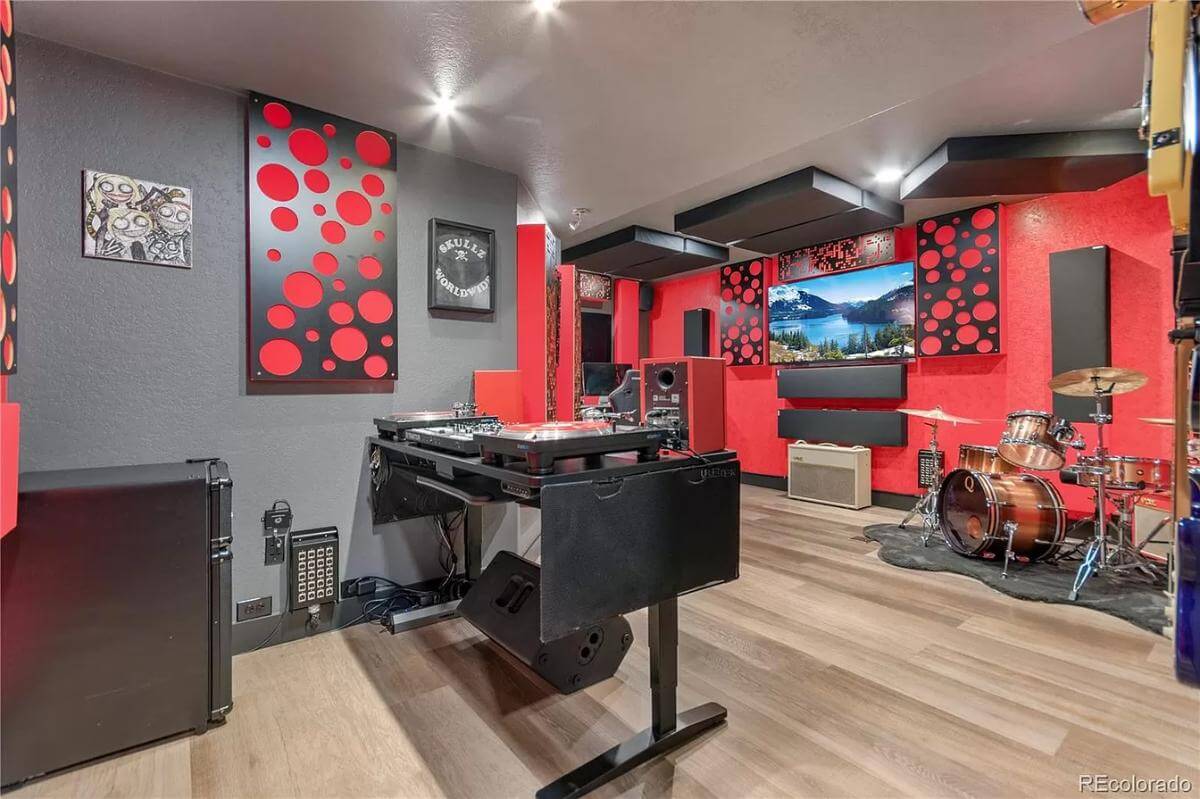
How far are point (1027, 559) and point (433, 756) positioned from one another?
12.1ft

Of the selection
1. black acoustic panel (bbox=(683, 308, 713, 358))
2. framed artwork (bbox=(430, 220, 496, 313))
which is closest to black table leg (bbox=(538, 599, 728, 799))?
framed artwork (bbox=(430, 220, 496, 313))

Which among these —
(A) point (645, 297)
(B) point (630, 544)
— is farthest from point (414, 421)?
(A) point (645, 297)

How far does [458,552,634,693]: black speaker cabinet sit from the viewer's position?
1.80 m

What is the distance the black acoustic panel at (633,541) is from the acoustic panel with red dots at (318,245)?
5.22 ft

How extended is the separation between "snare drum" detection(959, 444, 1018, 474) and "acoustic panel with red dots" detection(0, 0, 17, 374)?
4634 millimetres

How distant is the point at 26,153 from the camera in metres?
1.76

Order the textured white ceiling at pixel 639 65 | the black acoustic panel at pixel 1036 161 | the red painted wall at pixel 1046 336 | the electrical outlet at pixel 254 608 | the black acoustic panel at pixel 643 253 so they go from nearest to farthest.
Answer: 1. the textured white ceiling at pixel 639 65
2. the electrical outlet at pixel 254 608
3. the black acoustic panel at pixel 1036 161
4. the red painted wall at pixel 1046 336
5. the black acoustic panel at pixel 643 253

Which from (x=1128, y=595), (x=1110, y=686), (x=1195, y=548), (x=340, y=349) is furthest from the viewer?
(x=1128, y=595)

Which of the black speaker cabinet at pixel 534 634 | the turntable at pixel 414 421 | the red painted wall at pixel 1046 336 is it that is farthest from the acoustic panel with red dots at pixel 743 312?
the black speaker cabinet at pixel 534 634

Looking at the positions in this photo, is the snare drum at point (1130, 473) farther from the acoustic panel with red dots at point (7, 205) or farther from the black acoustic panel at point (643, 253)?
the acoustic panel with red dots at point (7, 205)

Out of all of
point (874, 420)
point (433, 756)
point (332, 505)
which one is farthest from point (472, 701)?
point (874, 420)

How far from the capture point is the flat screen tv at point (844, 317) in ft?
15.9

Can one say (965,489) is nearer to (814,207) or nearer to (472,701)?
(814,207)

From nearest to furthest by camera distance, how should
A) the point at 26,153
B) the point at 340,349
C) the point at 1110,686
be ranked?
the point at 26,153, the point at 1110,686, the point at 340,349
